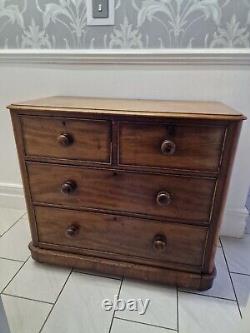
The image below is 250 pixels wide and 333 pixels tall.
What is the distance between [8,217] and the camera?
161 cm

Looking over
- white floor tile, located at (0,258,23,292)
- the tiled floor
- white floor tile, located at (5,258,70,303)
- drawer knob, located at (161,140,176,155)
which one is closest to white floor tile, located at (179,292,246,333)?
the tiled floor

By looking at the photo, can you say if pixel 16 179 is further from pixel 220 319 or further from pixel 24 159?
pixel 220 319

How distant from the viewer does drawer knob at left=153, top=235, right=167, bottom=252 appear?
1.02 metres

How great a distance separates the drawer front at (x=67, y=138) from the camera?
0.93 metres


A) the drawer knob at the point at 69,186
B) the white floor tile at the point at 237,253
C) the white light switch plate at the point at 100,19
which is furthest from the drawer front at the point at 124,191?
the white light switch plate at the point at 100,19

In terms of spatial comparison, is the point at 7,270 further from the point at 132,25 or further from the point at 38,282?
the point at 132,25

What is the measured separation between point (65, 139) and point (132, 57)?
570 millimetres

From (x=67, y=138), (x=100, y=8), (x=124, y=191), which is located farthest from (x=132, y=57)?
(x=124, y=191)

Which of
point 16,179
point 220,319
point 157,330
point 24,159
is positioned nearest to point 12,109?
point 24,159

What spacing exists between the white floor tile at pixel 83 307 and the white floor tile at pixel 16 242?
35 centimetres

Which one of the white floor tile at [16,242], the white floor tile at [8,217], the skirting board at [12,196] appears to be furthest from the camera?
the skirting board at [12,196]

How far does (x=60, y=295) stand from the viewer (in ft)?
3.54

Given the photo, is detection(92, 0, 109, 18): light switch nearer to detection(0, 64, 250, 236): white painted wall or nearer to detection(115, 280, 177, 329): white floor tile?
detection(0, 64, 250, 236): white painted wall

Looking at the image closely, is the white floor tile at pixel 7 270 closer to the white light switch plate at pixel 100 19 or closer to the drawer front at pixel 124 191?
the drawer front at pixel 124 191
